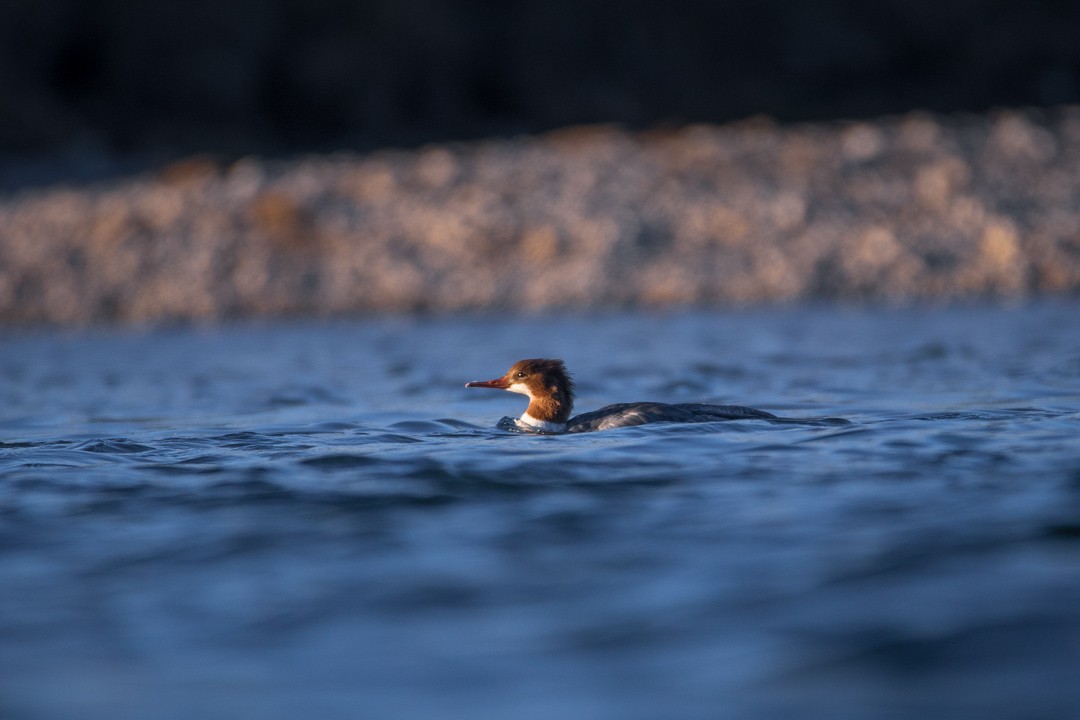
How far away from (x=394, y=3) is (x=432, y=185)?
36.3 feet

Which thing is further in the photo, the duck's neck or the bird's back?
the duck's neck

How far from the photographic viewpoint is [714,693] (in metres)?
3.61

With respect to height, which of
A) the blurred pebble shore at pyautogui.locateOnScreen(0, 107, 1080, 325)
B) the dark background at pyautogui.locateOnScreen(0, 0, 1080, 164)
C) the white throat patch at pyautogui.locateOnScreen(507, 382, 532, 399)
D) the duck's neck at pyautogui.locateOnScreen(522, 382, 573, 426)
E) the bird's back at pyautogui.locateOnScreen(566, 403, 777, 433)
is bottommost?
the bird's back at pyautogui.locateOnScreen(566, 403, 777, 433)

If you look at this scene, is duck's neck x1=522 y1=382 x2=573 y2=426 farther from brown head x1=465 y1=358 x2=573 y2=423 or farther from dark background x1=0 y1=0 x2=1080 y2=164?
dark background x1=0 y1=0 x2=1080 y2=164

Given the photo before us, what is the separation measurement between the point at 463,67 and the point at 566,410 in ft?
73.7

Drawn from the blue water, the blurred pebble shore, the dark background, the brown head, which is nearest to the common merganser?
the brown head

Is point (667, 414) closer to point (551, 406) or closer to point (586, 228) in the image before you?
point (551, 406)

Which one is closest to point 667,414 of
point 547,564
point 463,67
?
point 547,564

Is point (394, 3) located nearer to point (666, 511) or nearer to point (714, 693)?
point (666, 511)

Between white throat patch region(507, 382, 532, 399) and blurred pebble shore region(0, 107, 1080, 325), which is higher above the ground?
blurred pebble shore region(0, 107, 1080, 325)

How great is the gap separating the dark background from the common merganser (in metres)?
18.2

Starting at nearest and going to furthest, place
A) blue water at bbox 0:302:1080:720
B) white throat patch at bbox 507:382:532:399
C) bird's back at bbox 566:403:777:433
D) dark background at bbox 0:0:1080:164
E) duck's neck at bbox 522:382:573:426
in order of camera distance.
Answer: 1. blue water at bbox 0:302:1080:720
2. bird's back at bbox 566:403:777:433
3. duck's neck at bbox 522:382:573:426
4. white throat patch at bbox 507:382:532:399
5. dark background at bbox 0:0:1080:164

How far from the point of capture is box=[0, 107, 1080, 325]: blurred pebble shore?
19.4m

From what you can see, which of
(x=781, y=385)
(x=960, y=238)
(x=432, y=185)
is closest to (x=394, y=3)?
(x=432, y=185)
